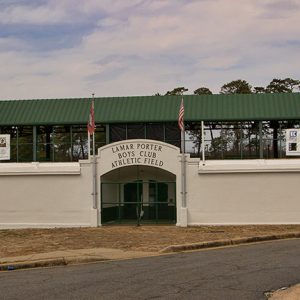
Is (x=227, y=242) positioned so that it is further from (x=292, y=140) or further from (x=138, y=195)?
(x=292, y=140)

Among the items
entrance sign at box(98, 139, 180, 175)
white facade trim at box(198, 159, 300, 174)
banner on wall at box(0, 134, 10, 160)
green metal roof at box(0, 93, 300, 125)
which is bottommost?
white facade trim at box(198, 159, 300, 174)

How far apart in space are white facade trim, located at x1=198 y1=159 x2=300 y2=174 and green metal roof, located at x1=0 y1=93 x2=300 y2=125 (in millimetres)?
12752

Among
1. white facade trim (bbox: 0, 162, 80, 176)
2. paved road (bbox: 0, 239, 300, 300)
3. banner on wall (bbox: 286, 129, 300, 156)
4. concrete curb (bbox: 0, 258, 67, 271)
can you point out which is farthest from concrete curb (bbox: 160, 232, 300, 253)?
white facade trim (bbox: 0, 162, 80, 176)

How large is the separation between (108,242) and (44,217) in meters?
9.01

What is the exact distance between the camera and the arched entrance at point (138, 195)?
2988cm

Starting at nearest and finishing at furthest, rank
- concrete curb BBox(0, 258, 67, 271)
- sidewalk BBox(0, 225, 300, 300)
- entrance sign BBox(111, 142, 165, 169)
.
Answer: concrete curb BBox(0, 258, 67, 271) < sidewalk BBox(0, 225, 300, 300) < entrance sign BBox(111, 142, 165, 169)

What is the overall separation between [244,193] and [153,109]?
15941mm

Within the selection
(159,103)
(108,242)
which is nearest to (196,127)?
(159,103)

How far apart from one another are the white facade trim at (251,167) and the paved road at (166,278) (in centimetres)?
1069

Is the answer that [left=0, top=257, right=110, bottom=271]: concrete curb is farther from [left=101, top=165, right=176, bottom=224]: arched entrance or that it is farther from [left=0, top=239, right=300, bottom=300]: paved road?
[left=101, top=165, right=176, bottom=224]: arched entrance

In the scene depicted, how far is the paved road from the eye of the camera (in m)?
10.9

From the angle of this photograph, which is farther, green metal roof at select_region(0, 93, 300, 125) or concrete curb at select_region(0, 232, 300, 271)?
green metal roof at select_region(0, 93, 300, 125)

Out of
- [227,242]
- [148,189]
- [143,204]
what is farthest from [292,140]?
[227,242]

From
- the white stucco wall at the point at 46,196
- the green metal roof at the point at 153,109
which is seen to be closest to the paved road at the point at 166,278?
the white stucco wall at the point at 46,196
